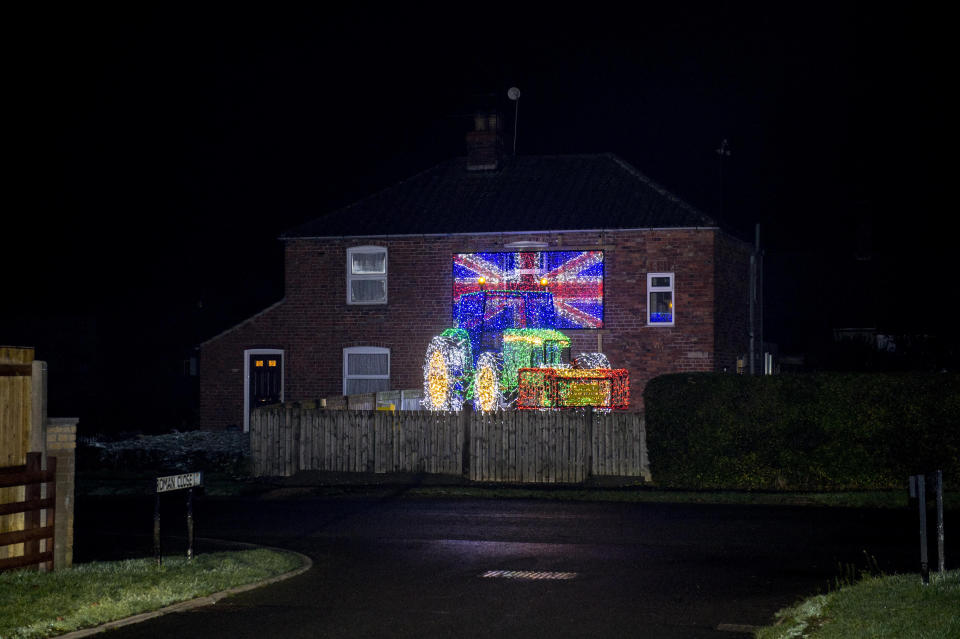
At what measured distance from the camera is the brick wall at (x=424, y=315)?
A: 32.6 meters

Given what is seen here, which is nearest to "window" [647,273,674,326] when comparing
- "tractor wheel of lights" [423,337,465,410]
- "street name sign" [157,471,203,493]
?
"tractor wheel of lights" [423,337,465,410]

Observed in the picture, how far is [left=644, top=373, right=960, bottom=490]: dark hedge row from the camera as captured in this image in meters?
21.2

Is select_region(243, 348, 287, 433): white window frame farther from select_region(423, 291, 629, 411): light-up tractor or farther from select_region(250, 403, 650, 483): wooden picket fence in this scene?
select_region(250, 403, 650, 483): wooden picket fence

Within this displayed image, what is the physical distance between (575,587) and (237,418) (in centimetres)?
2446

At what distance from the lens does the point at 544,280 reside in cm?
3338

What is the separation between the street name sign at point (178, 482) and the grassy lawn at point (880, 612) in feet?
21.7

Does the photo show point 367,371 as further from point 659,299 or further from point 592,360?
point 659,299

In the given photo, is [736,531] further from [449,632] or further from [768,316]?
[768,316]

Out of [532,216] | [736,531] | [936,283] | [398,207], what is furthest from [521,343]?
[936,283]

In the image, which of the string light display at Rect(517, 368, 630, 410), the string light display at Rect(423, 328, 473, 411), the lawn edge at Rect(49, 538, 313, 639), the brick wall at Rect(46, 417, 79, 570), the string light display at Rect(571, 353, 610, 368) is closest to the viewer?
the lawn edge at Rect(49, 538, 313, 639)

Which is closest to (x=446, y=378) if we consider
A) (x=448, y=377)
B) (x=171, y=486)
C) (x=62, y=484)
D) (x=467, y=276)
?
(x=448, y=377)

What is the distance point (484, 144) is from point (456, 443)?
15411mm

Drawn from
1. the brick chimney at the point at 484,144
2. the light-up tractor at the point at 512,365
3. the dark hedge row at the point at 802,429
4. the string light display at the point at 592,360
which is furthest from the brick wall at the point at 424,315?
the dark hedge row at the point at 802,429

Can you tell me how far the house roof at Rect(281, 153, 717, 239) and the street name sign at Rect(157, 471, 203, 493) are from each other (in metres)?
Answer: 21.2
